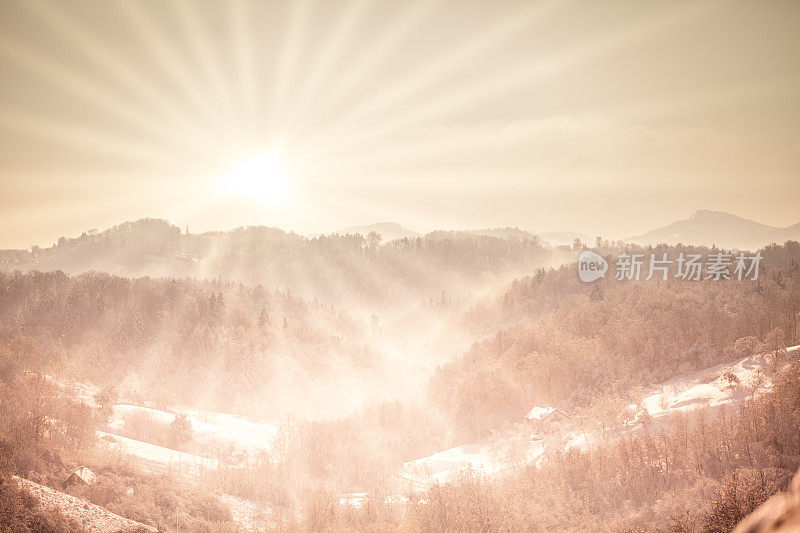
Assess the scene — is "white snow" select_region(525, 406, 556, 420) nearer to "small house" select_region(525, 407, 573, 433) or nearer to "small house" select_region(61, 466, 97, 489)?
"small house" select_region(525, 407, 573, 433)

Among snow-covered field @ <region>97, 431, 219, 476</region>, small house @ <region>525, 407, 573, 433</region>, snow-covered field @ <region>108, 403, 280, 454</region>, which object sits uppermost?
small house @ <region>525, 407, 573, 433</region>

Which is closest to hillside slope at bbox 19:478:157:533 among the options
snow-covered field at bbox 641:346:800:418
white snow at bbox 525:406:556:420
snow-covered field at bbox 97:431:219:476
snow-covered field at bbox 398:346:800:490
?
snow-covered field at bbox 97:431:219:476

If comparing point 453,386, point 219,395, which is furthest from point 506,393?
point 219,395

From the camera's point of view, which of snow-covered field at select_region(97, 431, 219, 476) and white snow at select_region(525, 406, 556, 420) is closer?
snow-covered field at select_region(97, 431, 219, 476)

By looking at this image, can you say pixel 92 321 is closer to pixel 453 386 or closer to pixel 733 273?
pixel 453 386

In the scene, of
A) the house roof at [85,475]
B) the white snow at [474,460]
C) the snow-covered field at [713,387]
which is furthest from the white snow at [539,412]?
the house roof at [85,475]

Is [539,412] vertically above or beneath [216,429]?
above

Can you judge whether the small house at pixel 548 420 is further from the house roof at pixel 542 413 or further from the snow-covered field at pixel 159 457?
the snow-covered field at pixel 159 457

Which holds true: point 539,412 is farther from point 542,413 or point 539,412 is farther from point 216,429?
point 216,429

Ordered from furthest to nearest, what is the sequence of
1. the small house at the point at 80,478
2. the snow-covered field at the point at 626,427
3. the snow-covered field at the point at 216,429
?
the snow-covered field at the point at 216,429
the snow-covered field at the point at 626,427
the small house at the point at 80,478

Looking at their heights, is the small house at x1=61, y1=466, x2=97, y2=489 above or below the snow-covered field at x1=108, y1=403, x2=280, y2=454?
above

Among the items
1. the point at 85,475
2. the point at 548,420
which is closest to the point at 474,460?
the point at 548,420

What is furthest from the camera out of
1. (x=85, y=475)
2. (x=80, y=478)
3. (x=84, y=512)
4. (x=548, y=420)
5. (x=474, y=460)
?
(x=548, y=420)
